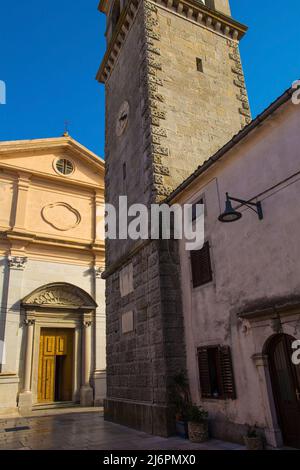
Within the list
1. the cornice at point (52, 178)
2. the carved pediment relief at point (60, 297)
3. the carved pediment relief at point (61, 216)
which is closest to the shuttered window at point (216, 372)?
the carved pediment relief at point (60, 297)

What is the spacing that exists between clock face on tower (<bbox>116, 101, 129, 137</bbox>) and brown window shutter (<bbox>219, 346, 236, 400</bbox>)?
8.93m

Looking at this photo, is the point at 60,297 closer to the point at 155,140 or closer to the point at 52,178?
the point at 52,178

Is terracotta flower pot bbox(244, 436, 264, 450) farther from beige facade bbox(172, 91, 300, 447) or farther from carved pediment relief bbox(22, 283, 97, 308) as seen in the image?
carved pediment relief bbox(22, 283, 97, 308)

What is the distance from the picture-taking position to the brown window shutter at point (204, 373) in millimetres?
8352

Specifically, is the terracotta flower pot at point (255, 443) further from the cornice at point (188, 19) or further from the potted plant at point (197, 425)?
the cornice at point (188, 19)

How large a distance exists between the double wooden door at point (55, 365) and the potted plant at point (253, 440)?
12374mm

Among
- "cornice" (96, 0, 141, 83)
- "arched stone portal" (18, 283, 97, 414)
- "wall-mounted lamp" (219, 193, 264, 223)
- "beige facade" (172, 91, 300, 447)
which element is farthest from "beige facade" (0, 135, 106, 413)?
"wall-mounted lamp" (219, 193, 264, 223)

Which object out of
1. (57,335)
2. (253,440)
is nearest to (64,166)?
(57,335)

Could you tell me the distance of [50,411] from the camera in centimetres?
1553

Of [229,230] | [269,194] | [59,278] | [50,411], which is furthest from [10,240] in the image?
[269,194]

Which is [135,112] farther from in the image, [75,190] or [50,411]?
[50,411]

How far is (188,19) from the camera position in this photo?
14.2 m

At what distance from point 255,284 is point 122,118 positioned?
9003 millimetres

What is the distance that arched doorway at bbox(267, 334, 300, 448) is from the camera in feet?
21.3
